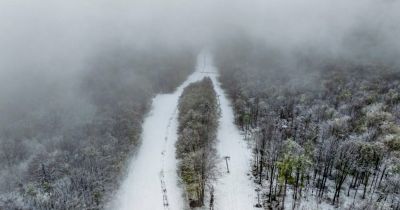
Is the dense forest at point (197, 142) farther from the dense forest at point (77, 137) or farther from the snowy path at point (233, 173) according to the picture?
the dense forest at point (77, 137)

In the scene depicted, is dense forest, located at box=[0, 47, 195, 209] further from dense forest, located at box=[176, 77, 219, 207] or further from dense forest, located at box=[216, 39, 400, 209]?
dense forest, located at box=[216, 39, 400, 209]

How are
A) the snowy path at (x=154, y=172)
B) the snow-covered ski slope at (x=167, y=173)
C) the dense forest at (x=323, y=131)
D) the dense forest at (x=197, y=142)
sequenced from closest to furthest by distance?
1. the dense forest at (x=323, y=131)
2. the snow-covered ski slope at (x=167, y=173)
3. the snowy path at (x=154, y=172)
4. the dense forest at (x=197, y=142)

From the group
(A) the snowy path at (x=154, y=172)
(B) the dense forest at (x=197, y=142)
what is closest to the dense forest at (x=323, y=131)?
(B) the dense forest at (x=197, y=142)

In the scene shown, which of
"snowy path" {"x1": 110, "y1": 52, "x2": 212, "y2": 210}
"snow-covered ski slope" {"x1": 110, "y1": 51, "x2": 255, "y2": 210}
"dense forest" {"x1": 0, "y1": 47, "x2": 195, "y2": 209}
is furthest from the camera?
"snowy path" {"x1": 110, "y1": 52, "x2": 212, "y2": 210}

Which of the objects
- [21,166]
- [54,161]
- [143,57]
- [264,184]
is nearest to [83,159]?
[54,161]

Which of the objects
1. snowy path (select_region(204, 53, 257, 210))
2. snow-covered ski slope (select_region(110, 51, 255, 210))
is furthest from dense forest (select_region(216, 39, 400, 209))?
snow-covered ski slope (select_region(110, 51, 255, 210))

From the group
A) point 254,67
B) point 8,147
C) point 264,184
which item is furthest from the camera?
point 254,67

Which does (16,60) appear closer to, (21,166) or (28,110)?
(28,110)
